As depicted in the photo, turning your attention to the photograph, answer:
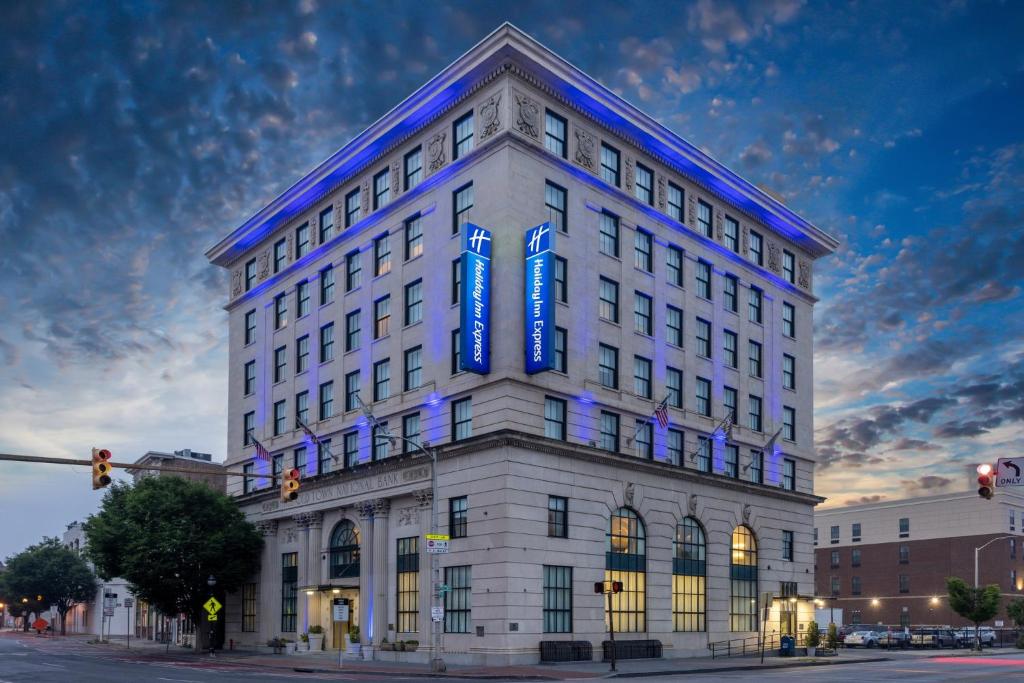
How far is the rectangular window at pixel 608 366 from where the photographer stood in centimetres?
5147

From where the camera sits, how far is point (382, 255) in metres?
56.7

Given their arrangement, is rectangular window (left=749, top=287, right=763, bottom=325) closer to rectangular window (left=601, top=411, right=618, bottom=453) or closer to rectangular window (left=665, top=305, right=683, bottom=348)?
rectangular window (left=665, top=305, right=683, bottom=348)

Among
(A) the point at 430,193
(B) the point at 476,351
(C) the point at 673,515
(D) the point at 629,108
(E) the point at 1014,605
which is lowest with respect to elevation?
(E) the point at 1014,605

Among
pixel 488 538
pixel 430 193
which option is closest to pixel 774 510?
pixel 488 538

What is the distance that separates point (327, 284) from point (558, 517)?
23.4 meters

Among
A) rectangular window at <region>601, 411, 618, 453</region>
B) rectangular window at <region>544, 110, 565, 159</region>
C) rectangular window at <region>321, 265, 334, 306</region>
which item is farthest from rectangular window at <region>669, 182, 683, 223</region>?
rectangular window at <region>321, 265, 334, 306</region>

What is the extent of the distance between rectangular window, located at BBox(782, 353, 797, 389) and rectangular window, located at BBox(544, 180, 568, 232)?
79.4ft

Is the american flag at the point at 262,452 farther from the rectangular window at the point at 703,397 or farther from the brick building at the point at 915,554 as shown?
the brick building at the point at 915,554

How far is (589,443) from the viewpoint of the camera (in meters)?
49.4

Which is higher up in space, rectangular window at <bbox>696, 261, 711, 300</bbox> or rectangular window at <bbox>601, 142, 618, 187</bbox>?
rectangular window at <bbox>601, 142, 618, 187</bbox>

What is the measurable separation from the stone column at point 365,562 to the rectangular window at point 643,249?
19899mm

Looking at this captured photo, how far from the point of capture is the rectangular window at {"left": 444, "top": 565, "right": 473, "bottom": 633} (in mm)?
46344

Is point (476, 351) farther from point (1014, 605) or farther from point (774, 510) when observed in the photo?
point (1014, 605)

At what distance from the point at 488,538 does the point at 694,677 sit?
11.8 meters
